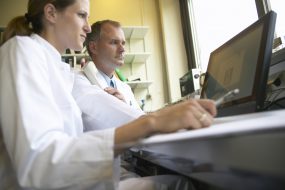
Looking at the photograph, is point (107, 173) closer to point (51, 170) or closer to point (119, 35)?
point (51, 170)

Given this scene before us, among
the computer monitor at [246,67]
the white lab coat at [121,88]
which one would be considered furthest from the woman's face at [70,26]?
the white lab coat at [121,88]

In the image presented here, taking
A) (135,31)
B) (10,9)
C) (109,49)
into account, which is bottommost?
(109,49)

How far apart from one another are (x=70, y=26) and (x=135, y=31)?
2.65 metres

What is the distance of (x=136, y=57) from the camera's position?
3631 millimetres

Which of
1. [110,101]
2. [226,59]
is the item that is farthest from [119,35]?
[226,59]

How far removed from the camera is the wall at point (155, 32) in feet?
12.0

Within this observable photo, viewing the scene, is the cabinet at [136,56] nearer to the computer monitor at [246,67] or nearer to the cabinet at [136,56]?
the cabinet at [136,56]

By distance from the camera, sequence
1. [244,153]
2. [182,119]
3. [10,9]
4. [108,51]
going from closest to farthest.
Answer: [244,153] < [182,119] < [108,51] < [10,9]

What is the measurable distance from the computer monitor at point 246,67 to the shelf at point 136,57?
7.74ft

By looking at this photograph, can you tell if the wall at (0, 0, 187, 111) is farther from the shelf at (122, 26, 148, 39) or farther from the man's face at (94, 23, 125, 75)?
the man's face at (94, 23, 125, 75)

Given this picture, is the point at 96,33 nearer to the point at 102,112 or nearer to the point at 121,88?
the point at 121,88

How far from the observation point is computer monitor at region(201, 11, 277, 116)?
0.86 m

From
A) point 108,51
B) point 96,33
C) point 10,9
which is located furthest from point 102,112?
point 10,9

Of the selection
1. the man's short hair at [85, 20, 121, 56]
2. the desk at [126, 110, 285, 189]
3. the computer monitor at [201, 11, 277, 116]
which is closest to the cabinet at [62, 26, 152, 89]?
the man's short hair at [85, 20, 121, 56]
